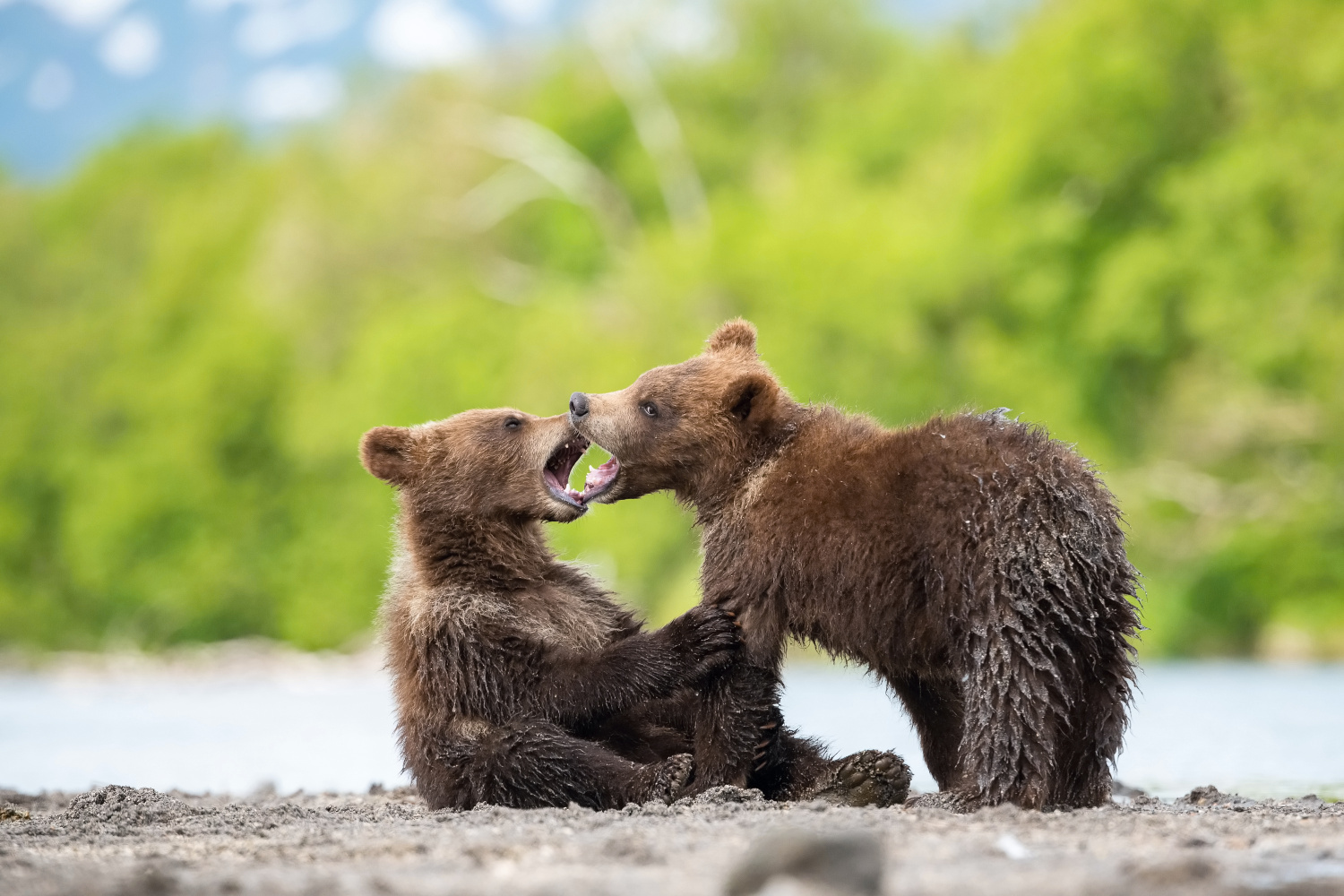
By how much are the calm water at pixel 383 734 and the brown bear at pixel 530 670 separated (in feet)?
2.20

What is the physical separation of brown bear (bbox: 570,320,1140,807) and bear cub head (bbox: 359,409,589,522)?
1066mm

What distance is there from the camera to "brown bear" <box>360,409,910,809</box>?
6336 millimetres

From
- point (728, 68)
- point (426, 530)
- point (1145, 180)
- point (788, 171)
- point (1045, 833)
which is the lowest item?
point (1045, 833)

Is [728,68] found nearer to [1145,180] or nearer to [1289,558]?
[1145,180]

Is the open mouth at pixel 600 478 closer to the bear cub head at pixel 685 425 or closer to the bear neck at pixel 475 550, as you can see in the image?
the bear cub head at pixel 685 425

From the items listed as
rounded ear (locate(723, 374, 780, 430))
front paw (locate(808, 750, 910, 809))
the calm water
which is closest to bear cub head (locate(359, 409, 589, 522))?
rounded ear (locate(723, 374, 780, 430))

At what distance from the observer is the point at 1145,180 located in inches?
1019

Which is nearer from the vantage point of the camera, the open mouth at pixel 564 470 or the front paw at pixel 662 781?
the front paw at pixel 662 781

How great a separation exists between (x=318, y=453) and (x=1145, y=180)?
1977 centimetres

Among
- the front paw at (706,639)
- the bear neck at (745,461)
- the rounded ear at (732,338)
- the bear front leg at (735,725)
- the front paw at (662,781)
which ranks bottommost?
the front paw at (662,781)

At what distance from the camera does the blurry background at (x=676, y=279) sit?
75.3 ft

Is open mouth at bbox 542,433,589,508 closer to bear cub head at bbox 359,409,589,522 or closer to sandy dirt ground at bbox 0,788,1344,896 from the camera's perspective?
bear cub head at bbox 359,409,589,522

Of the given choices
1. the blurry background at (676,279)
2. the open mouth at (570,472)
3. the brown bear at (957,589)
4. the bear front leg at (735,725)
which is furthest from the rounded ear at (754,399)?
the blurry background at (676,279)

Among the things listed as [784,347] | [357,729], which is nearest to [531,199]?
[784,347]
